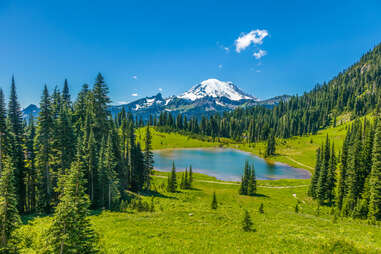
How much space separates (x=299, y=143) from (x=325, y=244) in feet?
489

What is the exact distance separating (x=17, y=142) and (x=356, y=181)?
2680 inches

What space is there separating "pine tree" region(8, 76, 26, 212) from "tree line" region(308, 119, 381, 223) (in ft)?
189

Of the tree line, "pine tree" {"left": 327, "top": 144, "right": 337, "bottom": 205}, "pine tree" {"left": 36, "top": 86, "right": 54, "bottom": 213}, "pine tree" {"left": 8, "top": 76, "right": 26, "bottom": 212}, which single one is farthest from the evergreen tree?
"pine tree" {"left": 8, "top": 76, "right": 26, "bottom": 212}

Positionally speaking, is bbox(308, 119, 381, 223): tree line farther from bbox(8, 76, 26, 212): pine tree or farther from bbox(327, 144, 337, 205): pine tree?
bbox(8, 76, 26, 212): pine tree

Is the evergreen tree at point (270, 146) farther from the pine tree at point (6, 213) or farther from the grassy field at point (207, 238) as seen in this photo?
the pine tree at point (6, 213)

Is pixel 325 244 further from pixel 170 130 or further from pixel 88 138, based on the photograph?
pixel 170 130

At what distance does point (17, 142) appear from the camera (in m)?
34.0

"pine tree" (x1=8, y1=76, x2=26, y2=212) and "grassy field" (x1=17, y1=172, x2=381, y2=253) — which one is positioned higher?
"pine tree" (x1=8, y1=76, x2=26, y2=212)

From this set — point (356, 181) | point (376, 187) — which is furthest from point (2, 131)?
point (356, 181)

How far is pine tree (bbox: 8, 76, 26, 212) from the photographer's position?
31047 mm

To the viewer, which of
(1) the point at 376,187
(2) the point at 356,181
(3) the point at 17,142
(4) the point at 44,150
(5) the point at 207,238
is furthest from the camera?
(2) the point at 356,181

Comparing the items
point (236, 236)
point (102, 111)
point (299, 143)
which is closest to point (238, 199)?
point (236, 236)

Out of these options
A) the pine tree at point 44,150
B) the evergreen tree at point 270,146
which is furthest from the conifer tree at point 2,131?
the evergreen tree at point 270,146

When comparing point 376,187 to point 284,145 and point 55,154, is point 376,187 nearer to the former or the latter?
point 55,154
